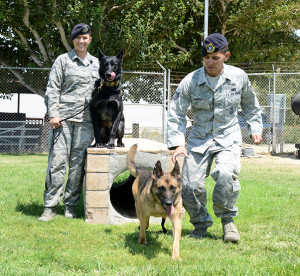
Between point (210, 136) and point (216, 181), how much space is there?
0.48m

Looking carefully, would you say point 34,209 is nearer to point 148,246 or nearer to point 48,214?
point 48,214

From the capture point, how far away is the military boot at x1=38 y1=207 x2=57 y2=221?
16.2 ft

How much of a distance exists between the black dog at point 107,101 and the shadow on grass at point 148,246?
128cm

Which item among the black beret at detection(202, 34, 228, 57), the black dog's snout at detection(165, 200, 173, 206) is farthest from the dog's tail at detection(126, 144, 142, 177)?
the black beret at detection(202, 34, 228, 57)

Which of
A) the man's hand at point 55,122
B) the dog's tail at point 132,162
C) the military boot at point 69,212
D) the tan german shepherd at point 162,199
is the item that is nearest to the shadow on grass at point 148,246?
the tan german shepherd at point 162,199

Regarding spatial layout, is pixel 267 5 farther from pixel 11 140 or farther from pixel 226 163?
pixel 226 163

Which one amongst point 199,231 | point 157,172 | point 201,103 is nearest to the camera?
point 157,172

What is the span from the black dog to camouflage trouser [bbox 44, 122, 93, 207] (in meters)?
0.25

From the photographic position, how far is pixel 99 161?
4949 millimetres

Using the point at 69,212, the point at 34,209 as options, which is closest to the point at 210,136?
the point at 69,212

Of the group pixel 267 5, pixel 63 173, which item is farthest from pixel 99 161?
pixel 267 5

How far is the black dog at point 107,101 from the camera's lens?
15.6 feet

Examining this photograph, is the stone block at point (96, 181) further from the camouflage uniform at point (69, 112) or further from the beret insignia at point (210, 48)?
the beret insignia at point (210, 48)

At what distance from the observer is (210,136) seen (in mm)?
4125
